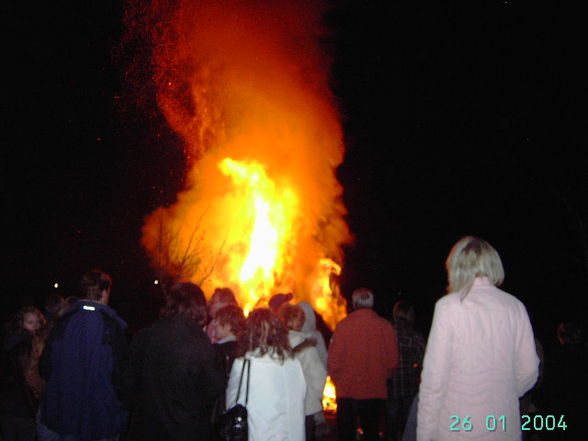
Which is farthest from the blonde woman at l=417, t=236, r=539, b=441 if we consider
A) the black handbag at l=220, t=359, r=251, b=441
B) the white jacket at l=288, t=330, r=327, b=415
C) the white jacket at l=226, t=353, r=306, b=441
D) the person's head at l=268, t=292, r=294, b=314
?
the person's head at l=268, t=292, r=294, b=314

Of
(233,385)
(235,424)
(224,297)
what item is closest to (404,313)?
(224,297)

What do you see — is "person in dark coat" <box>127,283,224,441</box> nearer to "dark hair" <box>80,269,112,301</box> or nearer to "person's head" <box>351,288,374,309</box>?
"dark hair" <box>80,269,112,301</box>

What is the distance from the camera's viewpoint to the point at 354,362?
5.80m

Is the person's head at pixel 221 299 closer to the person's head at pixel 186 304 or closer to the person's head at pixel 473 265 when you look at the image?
the person's head at pixel 186 304

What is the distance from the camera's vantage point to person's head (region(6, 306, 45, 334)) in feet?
17.3

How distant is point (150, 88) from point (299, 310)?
14.2m

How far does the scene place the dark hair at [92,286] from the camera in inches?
171

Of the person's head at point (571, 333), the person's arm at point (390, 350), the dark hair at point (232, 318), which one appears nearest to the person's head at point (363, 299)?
the person's arm at point (390, 350)

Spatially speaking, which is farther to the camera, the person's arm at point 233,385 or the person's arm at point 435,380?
the person's arm at point 233,385

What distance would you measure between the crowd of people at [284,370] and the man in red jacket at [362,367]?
1cm

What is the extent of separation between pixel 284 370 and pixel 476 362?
61.6 inches

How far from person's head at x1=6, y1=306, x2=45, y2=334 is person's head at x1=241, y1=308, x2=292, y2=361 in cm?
252

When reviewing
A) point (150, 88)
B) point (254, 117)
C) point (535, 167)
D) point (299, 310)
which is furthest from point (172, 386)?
point (535, 167)

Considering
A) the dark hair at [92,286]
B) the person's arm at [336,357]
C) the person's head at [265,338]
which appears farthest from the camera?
the person's arm at [336,357]
